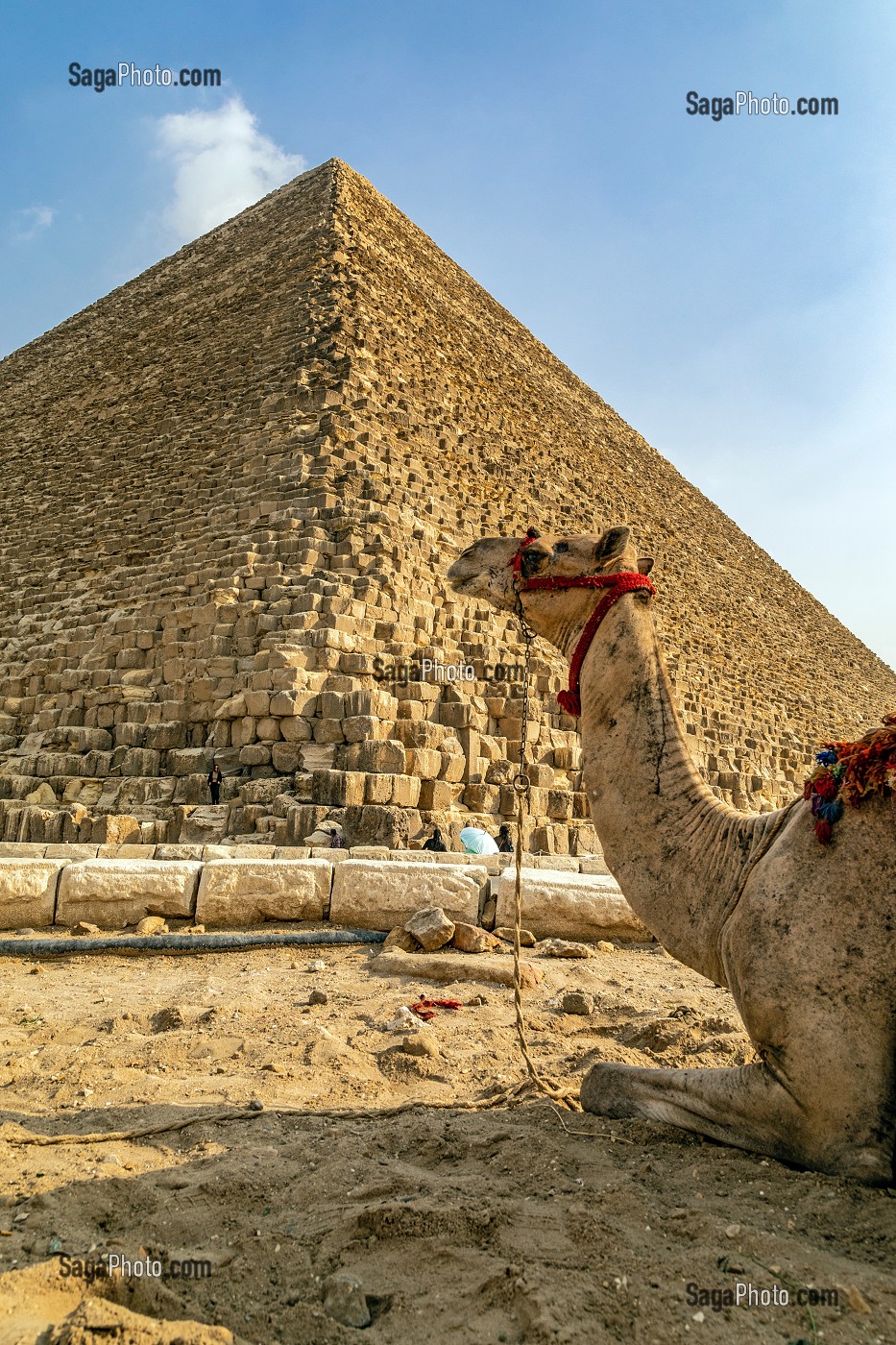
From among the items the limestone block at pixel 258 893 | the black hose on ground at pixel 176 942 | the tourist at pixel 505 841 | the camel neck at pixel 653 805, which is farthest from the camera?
the tourist at pixel 505 841

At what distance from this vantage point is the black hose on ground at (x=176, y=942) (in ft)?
14.3

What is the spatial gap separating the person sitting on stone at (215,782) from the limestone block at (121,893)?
4.54 m

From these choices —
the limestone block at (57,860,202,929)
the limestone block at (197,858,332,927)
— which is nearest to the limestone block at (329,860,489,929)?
the limestone block at (197,858,332,927)

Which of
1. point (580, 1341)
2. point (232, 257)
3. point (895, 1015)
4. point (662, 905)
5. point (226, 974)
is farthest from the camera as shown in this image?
point (232, 257)

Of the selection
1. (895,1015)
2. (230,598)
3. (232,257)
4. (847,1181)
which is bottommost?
(847,1181)

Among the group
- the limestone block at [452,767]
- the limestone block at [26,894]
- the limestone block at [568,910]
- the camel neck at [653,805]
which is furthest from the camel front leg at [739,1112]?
the limestone block at [452,767]

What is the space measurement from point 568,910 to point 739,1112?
325 cm

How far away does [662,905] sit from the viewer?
6.98ft

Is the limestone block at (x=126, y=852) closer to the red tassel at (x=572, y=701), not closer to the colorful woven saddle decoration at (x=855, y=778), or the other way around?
the red tassel at (x=572, y=701)

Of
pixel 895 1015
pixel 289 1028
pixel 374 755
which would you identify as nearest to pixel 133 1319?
pixel 895 1015

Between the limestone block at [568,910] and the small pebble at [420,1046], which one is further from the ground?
the limestone block at [568,910]

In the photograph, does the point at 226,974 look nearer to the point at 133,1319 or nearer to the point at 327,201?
the point at 133,1319

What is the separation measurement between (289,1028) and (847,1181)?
84.0 inches

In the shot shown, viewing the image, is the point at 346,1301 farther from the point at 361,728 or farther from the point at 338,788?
the point at 361,728
